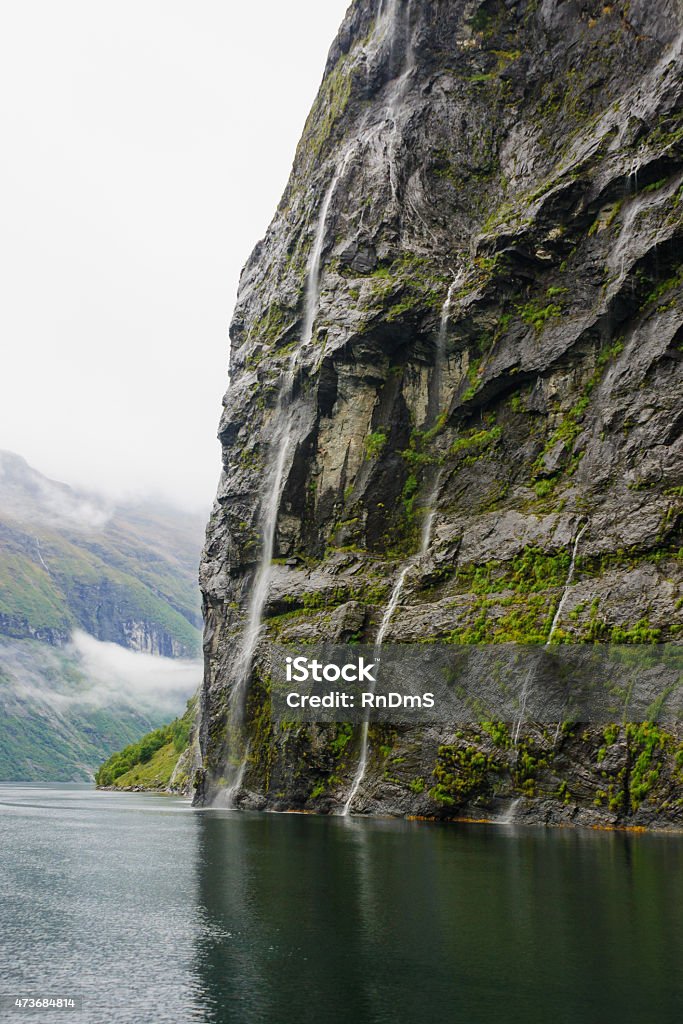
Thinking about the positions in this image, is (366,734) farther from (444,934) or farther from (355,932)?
(444,934)

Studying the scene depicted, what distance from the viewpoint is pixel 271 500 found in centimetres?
5956

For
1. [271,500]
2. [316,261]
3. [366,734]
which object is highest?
[316,261]

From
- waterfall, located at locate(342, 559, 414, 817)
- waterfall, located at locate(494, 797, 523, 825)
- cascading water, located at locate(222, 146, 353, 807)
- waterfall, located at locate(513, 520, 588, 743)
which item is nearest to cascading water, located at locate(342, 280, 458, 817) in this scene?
waterfall, located at locate(342, 559, 414, 817)

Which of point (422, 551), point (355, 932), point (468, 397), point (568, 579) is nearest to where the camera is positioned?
point (355, 932)

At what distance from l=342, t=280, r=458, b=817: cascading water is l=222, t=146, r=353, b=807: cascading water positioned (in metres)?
9.35

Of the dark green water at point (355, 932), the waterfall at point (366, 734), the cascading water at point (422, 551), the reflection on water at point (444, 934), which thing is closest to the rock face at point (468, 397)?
the cascading water at point (422, 551)

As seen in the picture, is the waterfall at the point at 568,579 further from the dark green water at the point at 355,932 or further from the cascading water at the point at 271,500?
the cascading water at the point at 271,500

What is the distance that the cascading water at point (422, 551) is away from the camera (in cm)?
4494

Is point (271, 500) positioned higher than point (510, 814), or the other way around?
point (271, 500)

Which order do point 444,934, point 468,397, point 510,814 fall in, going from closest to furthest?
point 444,934, point 510,814, point 468,397

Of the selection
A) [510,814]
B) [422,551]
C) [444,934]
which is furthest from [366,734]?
[444,934]

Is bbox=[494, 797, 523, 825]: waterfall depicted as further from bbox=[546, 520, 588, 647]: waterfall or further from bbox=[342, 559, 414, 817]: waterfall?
bbox=[342, 559, 414, 817]: waterfall

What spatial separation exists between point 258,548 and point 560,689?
26.7 metres

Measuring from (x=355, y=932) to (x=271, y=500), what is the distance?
145ft
